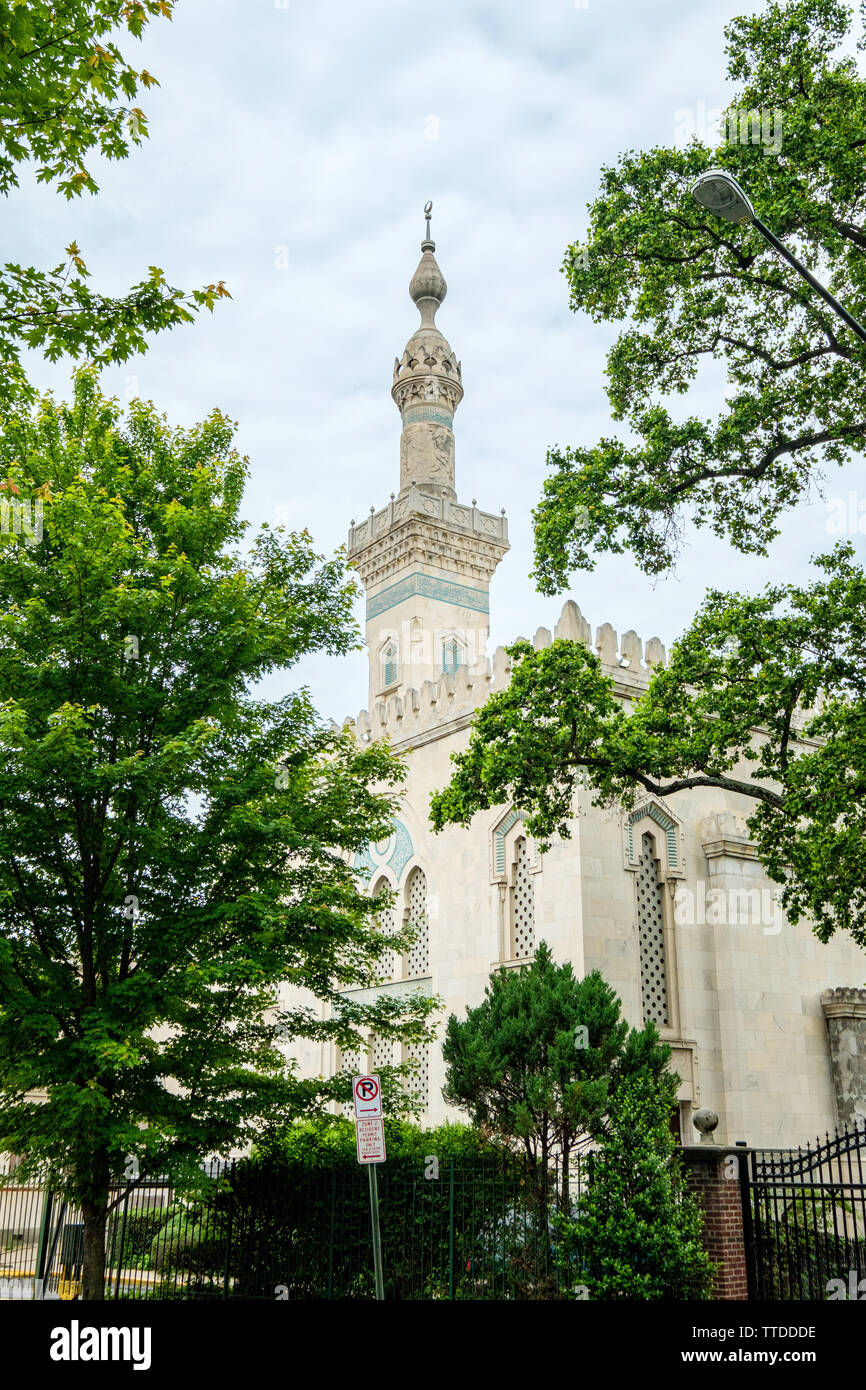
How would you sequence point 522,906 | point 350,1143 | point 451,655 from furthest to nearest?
point 451,655 < point 522,906 < point 350,1143

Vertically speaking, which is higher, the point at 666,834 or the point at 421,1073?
the point at 666,834

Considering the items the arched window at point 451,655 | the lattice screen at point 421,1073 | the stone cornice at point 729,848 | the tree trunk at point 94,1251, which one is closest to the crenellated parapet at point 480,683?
the stone cornice at point 729,848

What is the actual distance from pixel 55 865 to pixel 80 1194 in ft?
11.4

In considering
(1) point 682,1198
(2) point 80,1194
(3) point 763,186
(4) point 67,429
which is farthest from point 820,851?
(4) point 67,429

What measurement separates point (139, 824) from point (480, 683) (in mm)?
11768

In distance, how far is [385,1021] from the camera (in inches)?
586

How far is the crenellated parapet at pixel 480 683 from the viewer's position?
2125 centimetres

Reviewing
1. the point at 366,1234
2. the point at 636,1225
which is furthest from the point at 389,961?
the point at 636,1225

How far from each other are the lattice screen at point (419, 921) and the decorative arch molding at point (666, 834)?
194 inches

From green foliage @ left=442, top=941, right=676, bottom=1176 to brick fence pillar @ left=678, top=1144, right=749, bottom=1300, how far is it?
1.26 metres

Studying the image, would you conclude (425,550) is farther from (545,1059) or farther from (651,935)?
(545,1059)

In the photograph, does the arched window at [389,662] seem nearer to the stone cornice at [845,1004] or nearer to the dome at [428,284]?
the dome at [428,284]

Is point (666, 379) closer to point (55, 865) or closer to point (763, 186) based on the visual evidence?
point (763, 186)

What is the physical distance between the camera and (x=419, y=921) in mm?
23594
